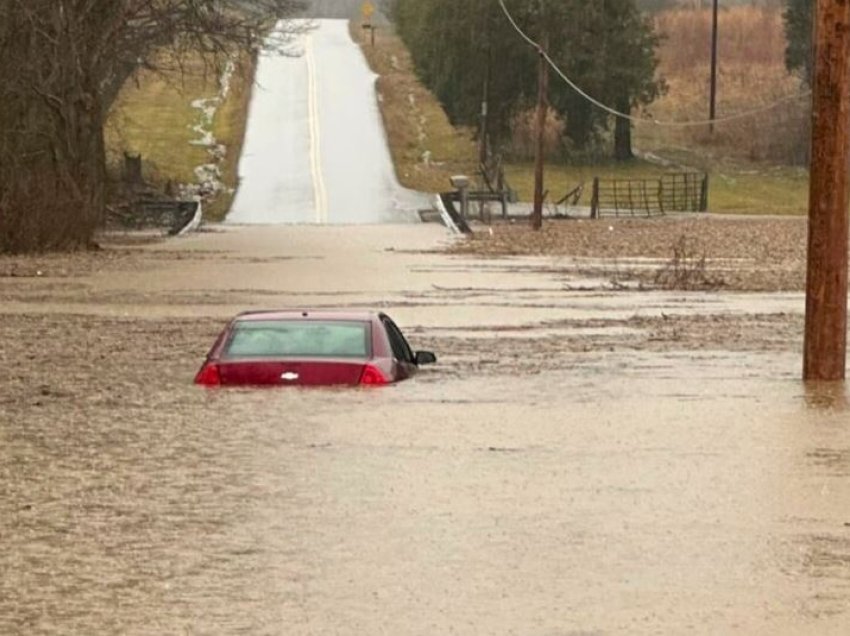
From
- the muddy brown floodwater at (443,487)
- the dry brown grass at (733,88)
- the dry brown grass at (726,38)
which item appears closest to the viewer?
the muddy brown floodwater at (443,487)

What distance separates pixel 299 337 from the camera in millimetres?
19578

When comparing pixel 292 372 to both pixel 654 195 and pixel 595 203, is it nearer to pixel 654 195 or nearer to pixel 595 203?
pixel 595 203

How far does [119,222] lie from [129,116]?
32.8 meters

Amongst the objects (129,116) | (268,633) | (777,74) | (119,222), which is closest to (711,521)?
(268,633)

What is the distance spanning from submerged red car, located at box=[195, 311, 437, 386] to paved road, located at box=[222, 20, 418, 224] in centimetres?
3984

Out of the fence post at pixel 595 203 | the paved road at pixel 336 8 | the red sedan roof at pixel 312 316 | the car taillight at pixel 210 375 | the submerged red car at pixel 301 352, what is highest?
the paved road at pixel 336 8

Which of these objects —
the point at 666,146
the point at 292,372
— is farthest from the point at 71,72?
the point at 666,146

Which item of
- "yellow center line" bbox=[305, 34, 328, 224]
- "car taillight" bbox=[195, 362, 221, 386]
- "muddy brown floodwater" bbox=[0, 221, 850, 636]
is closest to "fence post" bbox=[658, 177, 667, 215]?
"yellow center line" bbox=[305, 34, 328, 224]

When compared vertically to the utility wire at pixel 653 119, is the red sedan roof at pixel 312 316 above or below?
above

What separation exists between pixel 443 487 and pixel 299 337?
4.76m

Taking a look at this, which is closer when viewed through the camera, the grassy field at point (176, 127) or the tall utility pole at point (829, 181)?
the tall utility pole at point (829, 181)

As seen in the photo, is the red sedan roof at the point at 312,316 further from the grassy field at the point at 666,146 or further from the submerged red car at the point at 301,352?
the grassy field at the point at 666,146

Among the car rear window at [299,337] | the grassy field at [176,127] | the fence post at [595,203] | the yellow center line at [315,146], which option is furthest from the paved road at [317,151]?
the car rear window at [299,337]

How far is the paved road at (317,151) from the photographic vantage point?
70438 mm
